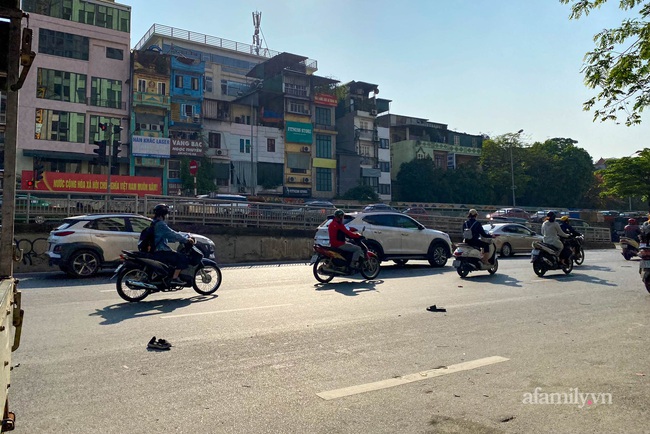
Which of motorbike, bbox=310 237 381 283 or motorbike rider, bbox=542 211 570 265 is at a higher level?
motorbike rider, bbox=542 211 570 265

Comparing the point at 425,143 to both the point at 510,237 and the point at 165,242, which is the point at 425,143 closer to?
the point at 510,237

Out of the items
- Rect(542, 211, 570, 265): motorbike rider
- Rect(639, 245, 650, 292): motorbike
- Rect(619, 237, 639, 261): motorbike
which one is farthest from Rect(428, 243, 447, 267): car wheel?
Rect(619, 237, 639, 261): motorbike

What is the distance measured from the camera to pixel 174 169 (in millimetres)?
44406

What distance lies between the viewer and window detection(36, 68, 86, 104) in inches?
1523

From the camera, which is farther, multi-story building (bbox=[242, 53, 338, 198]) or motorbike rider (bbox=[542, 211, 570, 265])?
multi-story building (bbox=[242, 53, 338, 198])

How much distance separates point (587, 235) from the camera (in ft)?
104

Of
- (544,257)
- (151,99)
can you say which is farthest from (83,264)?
(151,99)

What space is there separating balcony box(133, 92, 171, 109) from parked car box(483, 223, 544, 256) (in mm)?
33232

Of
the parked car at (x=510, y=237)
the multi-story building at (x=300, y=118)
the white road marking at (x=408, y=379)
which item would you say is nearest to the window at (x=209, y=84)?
the multi-story building at (x=300, y=118)

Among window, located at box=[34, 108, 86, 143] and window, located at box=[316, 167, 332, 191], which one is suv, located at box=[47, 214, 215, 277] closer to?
window, located at box=[34, 108, 86, 143]

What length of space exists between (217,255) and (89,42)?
105 feet

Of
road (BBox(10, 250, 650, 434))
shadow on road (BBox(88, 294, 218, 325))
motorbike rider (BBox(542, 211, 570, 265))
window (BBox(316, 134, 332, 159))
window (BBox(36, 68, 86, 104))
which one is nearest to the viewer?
road (BBox(10, 250, 650, 434))

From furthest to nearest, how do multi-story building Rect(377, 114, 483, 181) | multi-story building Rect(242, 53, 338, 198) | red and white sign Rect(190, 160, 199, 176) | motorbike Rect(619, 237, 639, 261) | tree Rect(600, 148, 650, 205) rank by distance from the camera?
multi-story building Rect(377, 114, 483, 181) → multi-story building Rect(242, 53, 338, 198) → red and white sign Rect(190, 160, 199, 176) → tree Rect(600, 148, 650, 205) → motorbike Rect(619, 237, 639, 261)

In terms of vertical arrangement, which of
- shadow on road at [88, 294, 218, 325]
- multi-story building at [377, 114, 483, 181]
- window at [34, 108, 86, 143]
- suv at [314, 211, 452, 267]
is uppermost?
multi-story building at [377, 114, 483, 181]
